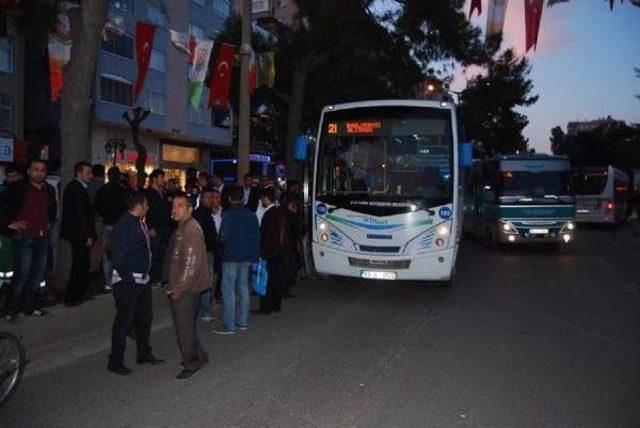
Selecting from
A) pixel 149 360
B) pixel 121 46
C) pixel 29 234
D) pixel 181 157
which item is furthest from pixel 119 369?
pixel 181 157

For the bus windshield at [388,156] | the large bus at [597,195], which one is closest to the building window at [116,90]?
the large bus at [597,195]

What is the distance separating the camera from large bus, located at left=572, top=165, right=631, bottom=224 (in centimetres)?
3053

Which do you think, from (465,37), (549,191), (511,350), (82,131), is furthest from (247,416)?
(465,37)

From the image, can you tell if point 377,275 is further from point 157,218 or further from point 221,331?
point 157,218

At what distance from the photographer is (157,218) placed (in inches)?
390

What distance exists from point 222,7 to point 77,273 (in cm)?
4227

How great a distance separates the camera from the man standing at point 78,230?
8.40 meters

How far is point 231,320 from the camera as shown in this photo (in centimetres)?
802

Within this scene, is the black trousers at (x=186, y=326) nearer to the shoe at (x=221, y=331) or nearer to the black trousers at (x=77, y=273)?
the shoe at (x=221, y=331)

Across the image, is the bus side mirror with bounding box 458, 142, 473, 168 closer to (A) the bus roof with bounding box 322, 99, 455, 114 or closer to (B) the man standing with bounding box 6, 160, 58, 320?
(A) the bus roof with bounding box 322, 99, 455, 114

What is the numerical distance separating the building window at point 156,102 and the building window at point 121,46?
3.17 m

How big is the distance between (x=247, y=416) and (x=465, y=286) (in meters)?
7.83

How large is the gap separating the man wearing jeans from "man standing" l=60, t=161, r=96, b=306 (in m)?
1.94

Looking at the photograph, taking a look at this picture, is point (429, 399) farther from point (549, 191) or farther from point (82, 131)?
point (549, 191)
